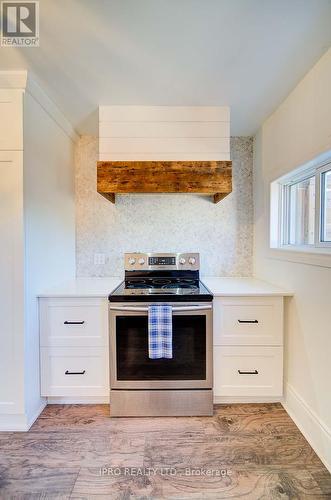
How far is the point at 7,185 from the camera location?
1.88 meters

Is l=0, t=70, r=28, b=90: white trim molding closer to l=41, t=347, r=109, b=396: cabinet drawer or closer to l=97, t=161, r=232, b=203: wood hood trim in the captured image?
l=97, t=161, r=232, b=203: wood hood trim

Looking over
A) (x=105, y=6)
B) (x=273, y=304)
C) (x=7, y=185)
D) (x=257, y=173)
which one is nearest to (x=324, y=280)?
(x=273, y=304)

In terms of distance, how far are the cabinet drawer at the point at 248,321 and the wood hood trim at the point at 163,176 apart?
881mm

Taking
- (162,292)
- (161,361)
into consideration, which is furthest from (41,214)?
(161,361)

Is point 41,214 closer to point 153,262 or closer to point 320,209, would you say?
point 153,262

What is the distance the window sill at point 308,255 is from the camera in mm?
1679

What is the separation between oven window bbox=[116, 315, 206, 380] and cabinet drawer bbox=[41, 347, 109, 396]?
20cm

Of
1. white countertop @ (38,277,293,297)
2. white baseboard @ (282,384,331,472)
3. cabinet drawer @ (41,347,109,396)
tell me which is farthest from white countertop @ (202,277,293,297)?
cabinet drawer @ (41,347,109,396)

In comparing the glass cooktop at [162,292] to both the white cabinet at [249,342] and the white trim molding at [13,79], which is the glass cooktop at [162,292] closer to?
the white cabinet at [249,342]

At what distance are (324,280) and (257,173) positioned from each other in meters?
1.42

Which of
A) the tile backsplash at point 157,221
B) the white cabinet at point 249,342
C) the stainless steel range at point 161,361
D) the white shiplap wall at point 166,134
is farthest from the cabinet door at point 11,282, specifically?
the white cabinet at point 249,342

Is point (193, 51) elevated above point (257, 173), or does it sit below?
above

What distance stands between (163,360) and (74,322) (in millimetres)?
715

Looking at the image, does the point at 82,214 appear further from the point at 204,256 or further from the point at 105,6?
the point at 105,6
